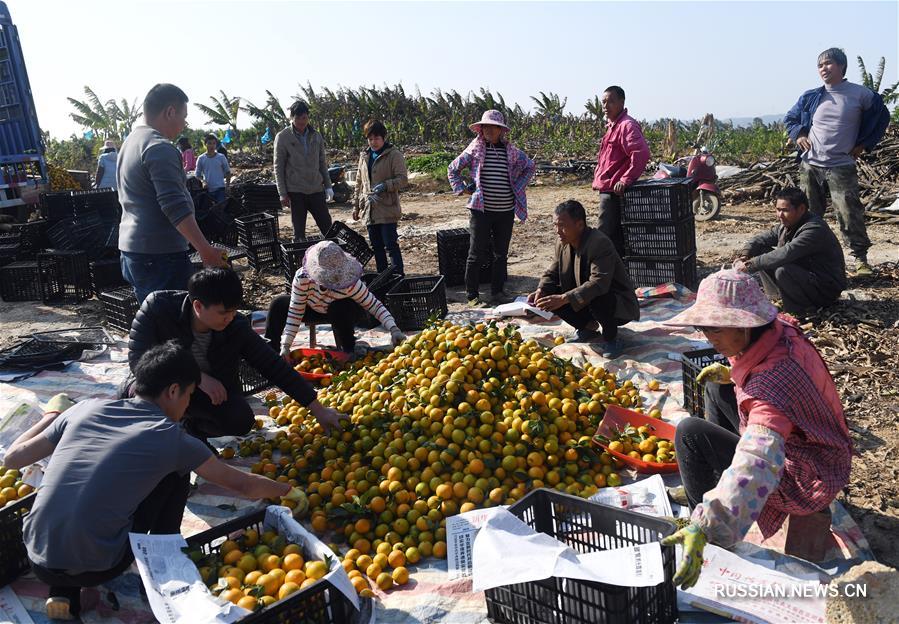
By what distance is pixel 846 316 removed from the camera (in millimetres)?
5723

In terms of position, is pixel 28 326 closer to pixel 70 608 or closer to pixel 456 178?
pixel 456 178

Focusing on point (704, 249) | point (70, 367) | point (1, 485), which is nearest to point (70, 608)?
point (1, 485)

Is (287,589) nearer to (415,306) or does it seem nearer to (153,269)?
(153,269)

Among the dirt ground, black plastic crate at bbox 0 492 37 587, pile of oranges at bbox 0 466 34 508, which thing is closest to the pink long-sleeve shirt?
the dirt ground

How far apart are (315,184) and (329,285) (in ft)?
10.3

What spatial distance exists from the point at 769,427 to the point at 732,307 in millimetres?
421

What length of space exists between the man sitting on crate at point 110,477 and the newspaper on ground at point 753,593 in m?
1.82

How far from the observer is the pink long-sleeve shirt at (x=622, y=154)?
673cm

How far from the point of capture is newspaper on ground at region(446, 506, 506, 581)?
3.04 m

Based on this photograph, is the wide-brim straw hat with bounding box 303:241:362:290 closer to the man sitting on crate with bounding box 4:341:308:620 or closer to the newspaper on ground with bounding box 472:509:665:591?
the man sitting on crate with bounding box 4:341:308:620

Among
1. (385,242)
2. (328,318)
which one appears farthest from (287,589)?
(385,242)

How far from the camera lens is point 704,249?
8828 millimetres

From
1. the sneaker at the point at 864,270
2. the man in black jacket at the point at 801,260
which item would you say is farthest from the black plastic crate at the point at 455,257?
the sneaker at the point at 864,270

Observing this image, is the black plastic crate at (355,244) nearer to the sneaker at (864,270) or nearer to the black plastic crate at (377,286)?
the black plastic crate at (377,286)
